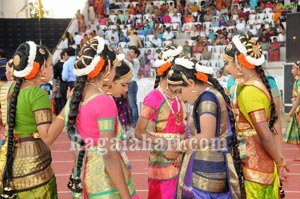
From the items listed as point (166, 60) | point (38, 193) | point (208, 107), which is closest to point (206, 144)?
point (208, 107)

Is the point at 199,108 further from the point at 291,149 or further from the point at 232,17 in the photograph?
the point at 232,17

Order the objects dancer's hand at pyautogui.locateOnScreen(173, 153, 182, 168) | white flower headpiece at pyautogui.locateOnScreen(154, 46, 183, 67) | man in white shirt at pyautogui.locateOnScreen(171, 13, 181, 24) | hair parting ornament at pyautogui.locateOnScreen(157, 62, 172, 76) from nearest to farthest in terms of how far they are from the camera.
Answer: dancer's hand at pyautogui.locateOnScreen(173, 153, 182, 168), hair parting ornament at pyautogui.locateOnScreen(157, 62, 172, 76), white flower headpiece at pyautogui.locateOnScreen(154, 46, 183, 67), man in white shirt at pyautogui.locateOnScreen(171, 13, 181, 24)

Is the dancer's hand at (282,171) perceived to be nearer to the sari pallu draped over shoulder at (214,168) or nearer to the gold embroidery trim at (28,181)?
the sari pallu draped over shoulder at (214,168)

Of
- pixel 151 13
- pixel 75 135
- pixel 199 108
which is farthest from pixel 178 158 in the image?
pixel 151 13

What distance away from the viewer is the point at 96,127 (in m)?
3.69

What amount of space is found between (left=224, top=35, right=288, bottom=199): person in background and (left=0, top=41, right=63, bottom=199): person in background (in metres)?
1.39

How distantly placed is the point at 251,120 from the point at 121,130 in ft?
3.33

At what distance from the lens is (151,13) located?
26.5m

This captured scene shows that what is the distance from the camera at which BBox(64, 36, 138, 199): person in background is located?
364 cm

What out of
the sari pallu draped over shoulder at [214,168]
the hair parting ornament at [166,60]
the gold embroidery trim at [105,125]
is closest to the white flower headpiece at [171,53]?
the hair parting ornament at [166,60]

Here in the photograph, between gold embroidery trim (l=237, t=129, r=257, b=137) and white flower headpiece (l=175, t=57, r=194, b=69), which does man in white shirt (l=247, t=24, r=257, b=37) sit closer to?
gold embroidery trim (l=237, t=129, r=257, b=137)

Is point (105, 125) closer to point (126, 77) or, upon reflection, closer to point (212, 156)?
point (212, 156)

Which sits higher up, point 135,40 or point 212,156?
point 135,40

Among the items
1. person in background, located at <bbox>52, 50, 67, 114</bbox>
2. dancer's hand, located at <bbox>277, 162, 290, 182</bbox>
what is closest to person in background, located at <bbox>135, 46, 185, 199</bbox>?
dancer's hand, located at <bbox>277, 162, 290, 182</bbox>
